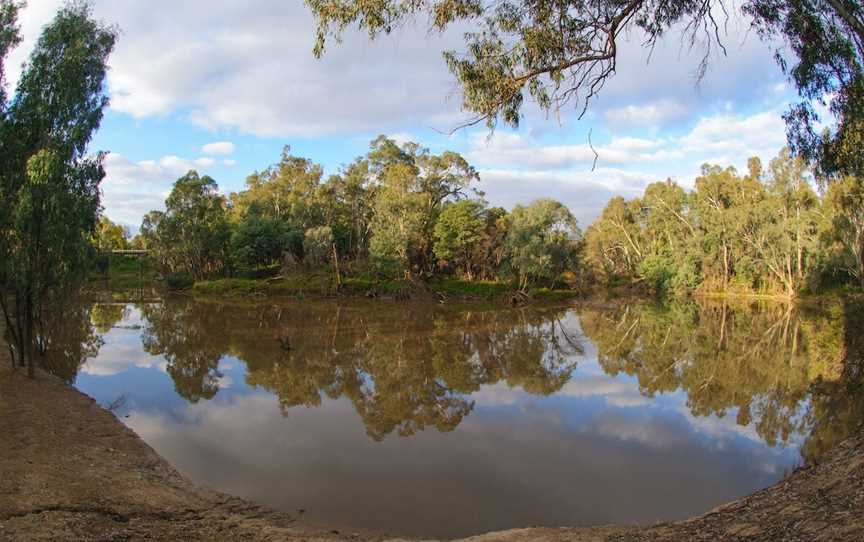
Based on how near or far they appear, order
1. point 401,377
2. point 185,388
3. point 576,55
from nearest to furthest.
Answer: point 576,55 → point 185,388 → point 401,377

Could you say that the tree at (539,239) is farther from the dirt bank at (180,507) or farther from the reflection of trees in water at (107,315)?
the dirt bank at (180,507)

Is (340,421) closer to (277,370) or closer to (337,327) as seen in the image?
(277,370)

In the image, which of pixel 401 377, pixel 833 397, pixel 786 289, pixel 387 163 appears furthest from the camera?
pixel 387 163

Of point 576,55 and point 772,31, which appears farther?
point 772,31

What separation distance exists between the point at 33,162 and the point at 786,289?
50.8 metres

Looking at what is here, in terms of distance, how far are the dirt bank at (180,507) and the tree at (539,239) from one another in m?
31.0

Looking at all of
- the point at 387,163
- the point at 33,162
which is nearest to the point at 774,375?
the point at 33,162

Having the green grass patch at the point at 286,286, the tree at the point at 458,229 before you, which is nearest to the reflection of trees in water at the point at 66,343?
the green grass patch at the point at 286,286

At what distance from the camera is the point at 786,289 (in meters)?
45.4

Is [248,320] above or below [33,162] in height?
below

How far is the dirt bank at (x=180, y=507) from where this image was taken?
192 inches

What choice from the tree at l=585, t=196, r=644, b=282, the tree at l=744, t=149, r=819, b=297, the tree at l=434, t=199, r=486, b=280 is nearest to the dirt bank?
the tree at l=434, t=199, r=486, b=280

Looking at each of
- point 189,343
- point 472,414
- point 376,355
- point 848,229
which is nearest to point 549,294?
point 848,229

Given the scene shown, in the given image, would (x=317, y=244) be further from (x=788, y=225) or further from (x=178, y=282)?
(x=788, y=225)
